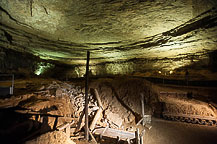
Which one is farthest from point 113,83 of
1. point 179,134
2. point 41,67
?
point 41,67

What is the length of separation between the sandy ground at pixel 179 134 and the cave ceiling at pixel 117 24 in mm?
5615

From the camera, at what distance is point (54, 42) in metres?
9.60

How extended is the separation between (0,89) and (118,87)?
22.0ft

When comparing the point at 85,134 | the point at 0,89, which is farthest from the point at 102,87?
the point at 0,89

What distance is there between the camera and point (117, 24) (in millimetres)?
6191

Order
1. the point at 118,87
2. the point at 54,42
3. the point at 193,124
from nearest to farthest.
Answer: the point at 193,124
the point at 118,87
the point at 54,42

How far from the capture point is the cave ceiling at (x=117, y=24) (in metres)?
4.57

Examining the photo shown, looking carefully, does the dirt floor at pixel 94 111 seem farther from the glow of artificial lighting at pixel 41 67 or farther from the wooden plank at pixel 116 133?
the glow of artificial lighting at pixel 41 67

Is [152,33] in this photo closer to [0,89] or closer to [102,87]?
[102,87]

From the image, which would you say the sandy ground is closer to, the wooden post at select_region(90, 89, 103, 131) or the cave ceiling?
the wooden post at select_region(90, 89, 103, 131)

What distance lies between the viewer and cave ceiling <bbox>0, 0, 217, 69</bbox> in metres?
4.57

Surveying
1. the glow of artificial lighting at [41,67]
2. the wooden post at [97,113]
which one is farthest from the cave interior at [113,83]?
the glow of artificial lighting at [41,67]

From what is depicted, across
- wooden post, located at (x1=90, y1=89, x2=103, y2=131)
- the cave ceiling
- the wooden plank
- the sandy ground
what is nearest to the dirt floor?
the sandy ground

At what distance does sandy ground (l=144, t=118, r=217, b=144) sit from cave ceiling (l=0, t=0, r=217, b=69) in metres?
5.61
